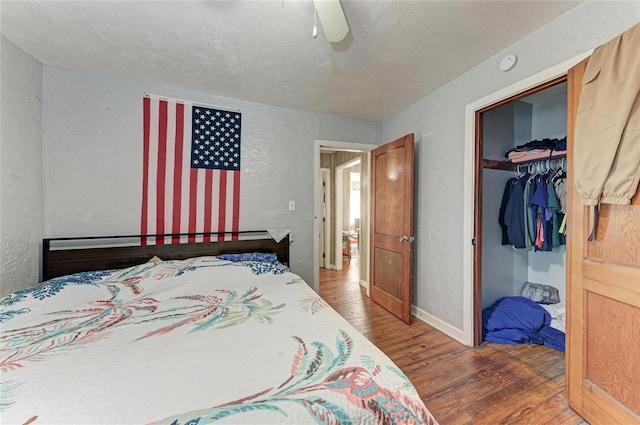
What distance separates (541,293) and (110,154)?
446 cm

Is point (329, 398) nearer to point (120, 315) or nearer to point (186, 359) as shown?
point (186, 359)

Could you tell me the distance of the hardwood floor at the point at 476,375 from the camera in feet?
4.83

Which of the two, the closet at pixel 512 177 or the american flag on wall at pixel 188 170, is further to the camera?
the closet at pixel 512 177

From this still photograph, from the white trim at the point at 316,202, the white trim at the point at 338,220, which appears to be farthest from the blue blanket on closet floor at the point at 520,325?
the white trim at the point at 338,220

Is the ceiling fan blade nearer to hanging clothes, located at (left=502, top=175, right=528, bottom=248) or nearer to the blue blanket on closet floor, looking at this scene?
hanging clothes, located at (left=502, top=175, right=528, bottom=248)

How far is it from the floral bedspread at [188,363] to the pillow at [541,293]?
2.62m

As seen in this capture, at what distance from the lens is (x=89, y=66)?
2041 millimetres

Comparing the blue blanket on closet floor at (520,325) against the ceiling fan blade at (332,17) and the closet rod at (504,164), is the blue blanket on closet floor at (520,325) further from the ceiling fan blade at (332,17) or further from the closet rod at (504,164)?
the ceiling fan blade at (332,17)

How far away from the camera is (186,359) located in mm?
1000

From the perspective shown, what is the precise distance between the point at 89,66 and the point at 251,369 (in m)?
2.66

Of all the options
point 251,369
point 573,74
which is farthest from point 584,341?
point 251,369

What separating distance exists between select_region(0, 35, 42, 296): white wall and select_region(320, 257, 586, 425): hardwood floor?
9.23 feet

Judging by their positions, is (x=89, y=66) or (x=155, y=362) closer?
(x=155, y=362)

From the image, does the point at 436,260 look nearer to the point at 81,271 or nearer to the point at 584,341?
the point at 584,341
